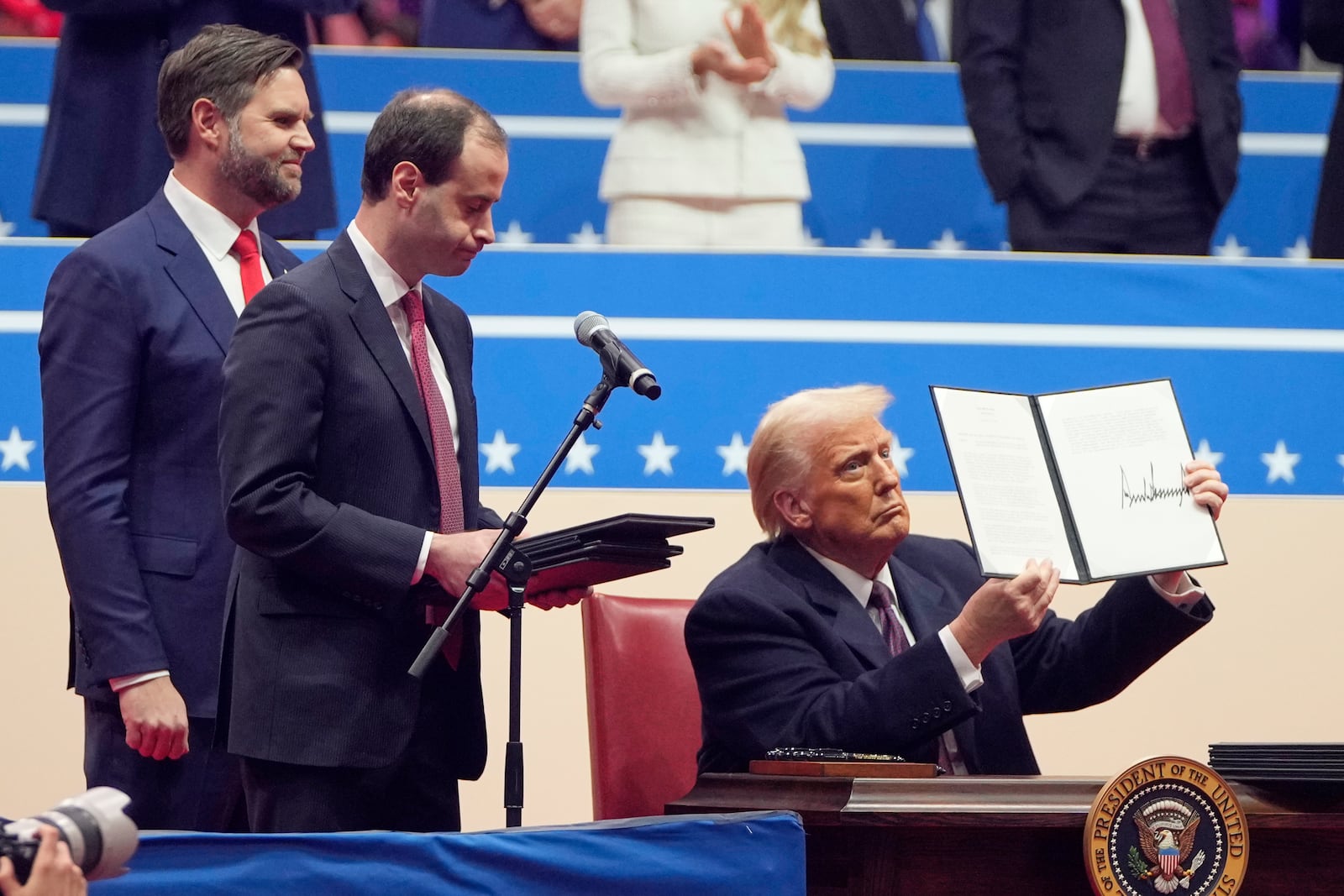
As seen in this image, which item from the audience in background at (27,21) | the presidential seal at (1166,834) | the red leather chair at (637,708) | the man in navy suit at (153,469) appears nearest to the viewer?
the presidential seal at (1166,834)

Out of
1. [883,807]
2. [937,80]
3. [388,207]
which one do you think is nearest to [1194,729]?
[937,80]

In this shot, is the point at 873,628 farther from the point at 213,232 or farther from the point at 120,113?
the point at 120,113

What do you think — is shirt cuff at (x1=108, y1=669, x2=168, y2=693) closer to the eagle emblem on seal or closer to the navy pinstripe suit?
the navy pinstripe suit

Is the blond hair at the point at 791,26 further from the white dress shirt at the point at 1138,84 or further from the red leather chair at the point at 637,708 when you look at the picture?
the red leather chair at the point at 637,708

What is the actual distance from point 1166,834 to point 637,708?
1.00 m

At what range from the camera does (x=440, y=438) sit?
2.44 m

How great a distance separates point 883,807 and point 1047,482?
61 centimetres

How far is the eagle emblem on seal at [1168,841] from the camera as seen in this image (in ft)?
6.76

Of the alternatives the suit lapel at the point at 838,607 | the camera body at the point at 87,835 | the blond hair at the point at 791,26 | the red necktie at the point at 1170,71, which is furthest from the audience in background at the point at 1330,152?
the camera body at the point at 87,835

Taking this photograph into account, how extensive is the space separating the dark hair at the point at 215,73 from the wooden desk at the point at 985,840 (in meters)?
1.36

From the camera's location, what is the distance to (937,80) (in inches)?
153

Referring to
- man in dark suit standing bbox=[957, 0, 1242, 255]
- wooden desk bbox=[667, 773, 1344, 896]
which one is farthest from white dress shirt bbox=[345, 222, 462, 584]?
man in dark suit standing bbox=[957, 0, 1242, 255]

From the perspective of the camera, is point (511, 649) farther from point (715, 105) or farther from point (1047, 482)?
point (715, 105)

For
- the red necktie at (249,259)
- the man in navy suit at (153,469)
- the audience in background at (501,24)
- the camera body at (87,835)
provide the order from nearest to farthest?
the camera body at (87,835)
the man in navy suit at (153,469)
the red necktie at (249,259)
the audience in background at (501,24)
